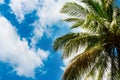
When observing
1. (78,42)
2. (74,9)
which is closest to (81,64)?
(78,42)

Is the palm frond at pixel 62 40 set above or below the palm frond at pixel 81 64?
above

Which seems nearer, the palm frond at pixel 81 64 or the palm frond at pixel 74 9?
the palm frond at pixel 81 64

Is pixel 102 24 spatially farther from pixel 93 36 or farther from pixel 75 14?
pixel 75 14

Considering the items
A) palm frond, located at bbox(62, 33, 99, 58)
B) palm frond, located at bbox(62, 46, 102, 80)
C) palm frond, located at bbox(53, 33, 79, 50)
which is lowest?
palm frond, located at bbox(62, 46, 102, 80)

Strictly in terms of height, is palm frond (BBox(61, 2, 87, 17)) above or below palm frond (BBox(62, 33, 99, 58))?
above

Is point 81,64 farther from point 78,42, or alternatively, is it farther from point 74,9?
point 74,9

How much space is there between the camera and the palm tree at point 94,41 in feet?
77.2

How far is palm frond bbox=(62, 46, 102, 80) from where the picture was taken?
Result: 23.4 metres

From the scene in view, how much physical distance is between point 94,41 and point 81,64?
189 cm

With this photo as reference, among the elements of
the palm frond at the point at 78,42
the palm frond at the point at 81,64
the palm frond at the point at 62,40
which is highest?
the palm frond at the point at 62,40

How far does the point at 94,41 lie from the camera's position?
2458cm

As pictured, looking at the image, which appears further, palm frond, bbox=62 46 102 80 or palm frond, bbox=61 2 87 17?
palm frond, bbox=61 2 87 17

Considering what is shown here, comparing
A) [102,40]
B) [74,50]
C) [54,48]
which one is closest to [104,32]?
[102,40]

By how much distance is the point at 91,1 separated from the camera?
84.2 ft
